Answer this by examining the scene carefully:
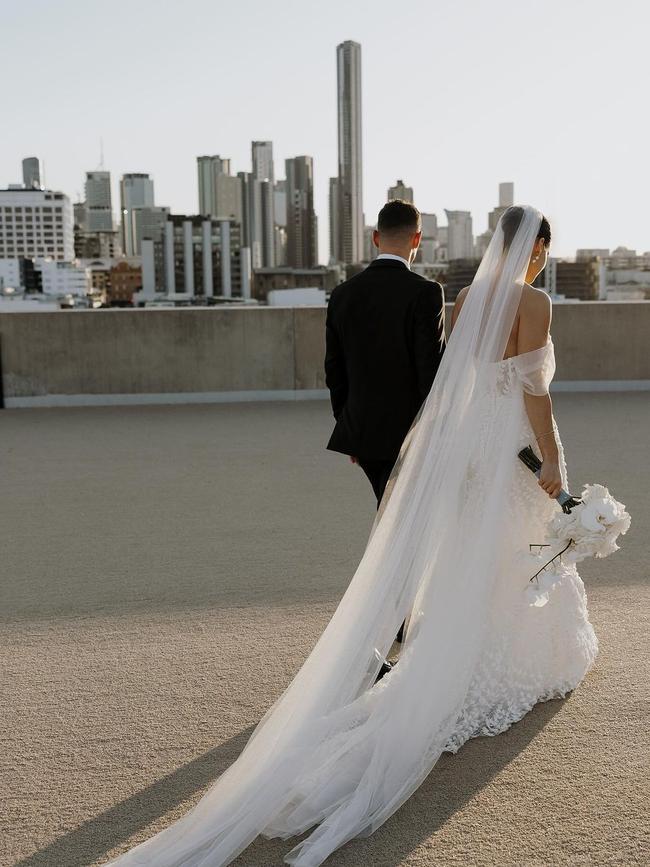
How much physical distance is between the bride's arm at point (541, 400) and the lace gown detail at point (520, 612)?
0.04 metres

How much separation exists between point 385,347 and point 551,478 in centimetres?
87

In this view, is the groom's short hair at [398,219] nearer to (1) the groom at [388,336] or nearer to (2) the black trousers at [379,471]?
(1) the groom at [388,336]

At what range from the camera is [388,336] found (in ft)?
14.1

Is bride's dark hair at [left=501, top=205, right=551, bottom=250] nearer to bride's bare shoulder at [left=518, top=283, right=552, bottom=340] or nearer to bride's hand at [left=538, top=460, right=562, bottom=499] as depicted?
bride's bare shoulder at [left=518, top=283, right=552, bottom=340]

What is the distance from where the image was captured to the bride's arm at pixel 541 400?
3.96 m

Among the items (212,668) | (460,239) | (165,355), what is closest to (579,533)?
Result: (212,668)

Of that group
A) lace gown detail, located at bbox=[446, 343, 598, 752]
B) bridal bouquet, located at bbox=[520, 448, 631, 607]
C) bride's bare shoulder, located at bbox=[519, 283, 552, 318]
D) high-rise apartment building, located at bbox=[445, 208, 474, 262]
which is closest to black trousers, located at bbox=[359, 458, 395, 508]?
lace gown detail, located at bbox=[446, 343, 598, 752]

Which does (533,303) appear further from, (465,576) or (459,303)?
(465,576)

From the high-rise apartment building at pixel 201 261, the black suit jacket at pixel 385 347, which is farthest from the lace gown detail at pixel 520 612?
the high-rise apartment building at pixel 201 261

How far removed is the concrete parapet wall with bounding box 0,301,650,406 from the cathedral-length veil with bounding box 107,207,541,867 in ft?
28.8

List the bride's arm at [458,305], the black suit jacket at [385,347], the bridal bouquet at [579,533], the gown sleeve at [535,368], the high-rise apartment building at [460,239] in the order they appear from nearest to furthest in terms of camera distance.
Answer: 1. the bridal bouquet at [579,533]
2. the gown sleeve at [535,368]
3. the bride's arm at [458,305]
4. the black suit jacket at [385,347]
5. the high-rise apartment building at [460,239]

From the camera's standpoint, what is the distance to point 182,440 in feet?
34.1

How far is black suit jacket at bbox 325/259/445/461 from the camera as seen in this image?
4.26 meters

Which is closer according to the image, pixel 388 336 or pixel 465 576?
pixel 465 576
